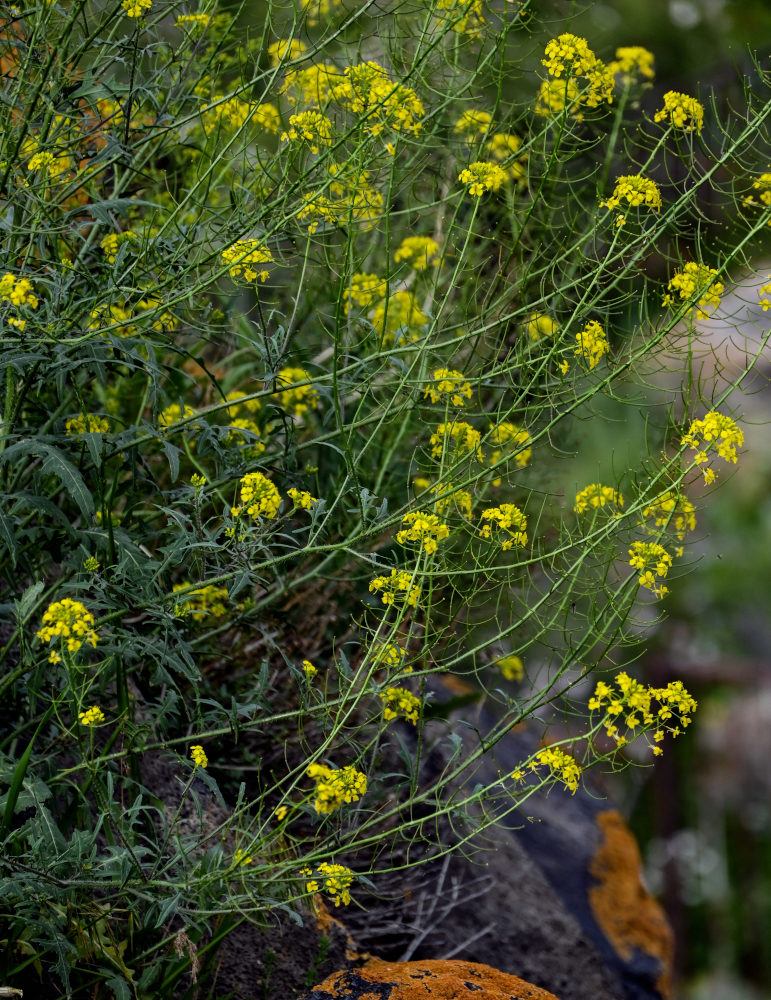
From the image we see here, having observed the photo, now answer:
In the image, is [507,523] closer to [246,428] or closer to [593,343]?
[593,343]

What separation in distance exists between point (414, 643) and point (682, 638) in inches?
260

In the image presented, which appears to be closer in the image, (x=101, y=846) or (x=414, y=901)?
(x=101, y=846)

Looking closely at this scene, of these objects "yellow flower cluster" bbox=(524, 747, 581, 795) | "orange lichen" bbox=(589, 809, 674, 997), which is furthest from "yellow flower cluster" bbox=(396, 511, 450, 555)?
"orange lichen" bbox=(589, 809, 674, 997)

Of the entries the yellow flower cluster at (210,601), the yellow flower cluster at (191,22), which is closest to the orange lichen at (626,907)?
the yellow flower cluster at (210,601)

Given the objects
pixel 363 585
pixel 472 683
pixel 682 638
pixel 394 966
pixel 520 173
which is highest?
pixel 520 173

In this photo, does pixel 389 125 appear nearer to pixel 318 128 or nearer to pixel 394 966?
pixel 318 128

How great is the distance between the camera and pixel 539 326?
2.45 meters

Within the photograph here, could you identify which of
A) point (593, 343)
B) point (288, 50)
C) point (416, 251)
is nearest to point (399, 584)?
point (593, 343)

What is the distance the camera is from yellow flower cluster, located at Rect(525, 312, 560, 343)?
2.24 m

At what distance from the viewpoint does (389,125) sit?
6.98ft

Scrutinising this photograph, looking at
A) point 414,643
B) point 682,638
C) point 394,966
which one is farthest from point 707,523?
point 394,966

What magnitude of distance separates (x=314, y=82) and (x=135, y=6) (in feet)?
1.80

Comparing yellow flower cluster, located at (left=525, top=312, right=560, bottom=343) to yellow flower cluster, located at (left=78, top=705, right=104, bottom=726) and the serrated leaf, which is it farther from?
yellow flower cluster, located at (left=78, top=705, right=104, bottom=726)

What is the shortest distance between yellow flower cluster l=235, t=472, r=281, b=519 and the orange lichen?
2149mm
